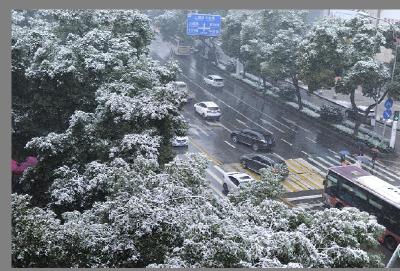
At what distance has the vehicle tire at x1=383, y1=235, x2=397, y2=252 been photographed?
68.2 ft

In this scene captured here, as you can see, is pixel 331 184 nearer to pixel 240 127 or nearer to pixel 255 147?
pixel 255 147

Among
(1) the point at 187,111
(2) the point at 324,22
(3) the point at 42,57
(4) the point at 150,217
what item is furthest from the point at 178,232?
(2) the point at 324,22

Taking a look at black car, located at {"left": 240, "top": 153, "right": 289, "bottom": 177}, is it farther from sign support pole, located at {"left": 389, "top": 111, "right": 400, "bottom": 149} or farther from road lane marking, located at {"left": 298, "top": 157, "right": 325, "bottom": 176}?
sign support pole, located at {"left": 389, "top": 111, "right": 400, "bottom": 149}

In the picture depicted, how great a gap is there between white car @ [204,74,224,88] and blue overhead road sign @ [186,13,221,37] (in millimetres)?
5109

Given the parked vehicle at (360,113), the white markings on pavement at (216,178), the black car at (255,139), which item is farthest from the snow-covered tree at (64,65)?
the parked vehicle at (360,113)

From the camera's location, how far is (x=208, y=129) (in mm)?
30719

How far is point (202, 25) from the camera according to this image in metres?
31.2

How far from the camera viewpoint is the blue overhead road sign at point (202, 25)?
30562 mm

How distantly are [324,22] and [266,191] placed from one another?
18365mm

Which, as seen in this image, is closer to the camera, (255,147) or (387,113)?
(255,147)

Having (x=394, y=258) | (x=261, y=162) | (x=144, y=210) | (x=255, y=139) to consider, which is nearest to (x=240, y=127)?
(x=255, y=139)

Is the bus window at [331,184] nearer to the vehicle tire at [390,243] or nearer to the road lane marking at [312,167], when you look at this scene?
the road lane marking at [312,167]

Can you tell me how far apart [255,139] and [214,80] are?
8.55 meters

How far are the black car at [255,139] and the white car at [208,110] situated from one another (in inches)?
107
